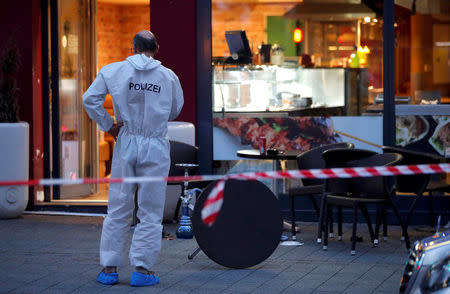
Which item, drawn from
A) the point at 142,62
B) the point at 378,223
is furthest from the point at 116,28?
the point at 142,62

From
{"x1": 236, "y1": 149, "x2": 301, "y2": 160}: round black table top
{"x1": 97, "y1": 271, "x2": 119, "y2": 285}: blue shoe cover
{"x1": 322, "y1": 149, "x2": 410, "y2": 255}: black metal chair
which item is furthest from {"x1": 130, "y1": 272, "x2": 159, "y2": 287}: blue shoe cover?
{"x1": 236, "y1": 149, "x2": 301, "y2": 160}: round black table top

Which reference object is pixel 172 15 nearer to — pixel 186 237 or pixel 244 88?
pixel 244 88

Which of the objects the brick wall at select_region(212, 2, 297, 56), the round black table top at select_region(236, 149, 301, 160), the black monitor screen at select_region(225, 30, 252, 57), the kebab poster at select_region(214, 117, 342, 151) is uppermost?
the brick wall at select_region(212, 2, 297, 56)

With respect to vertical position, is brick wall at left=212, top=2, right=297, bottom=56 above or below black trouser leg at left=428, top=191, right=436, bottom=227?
above

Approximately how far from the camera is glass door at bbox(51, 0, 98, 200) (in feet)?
34.0

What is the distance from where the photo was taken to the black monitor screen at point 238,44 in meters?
9.43

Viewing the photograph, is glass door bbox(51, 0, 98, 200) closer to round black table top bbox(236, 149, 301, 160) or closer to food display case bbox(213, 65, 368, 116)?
food display case bbox(213, 65, 368, 116)

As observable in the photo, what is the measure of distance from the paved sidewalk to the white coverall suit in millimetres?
329

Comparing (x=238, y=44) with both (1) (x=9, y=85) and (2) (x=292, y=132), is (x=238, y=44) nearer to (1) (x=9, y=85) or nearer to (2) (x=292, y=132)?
(2) (x=292, y=132)

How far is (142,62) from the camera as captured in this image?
611 centimetres

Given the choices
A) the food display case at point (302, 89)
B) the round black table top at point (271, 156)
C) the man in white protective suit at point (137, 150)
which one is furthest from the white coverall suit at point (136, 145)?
the food display case at point (302, 89)

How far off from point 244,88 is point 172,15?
1.17 m

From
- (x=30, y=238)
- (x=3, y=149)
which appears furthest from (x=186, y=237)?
(x=3, y=149)

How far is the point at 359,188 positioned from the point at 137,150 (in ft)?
8.50
